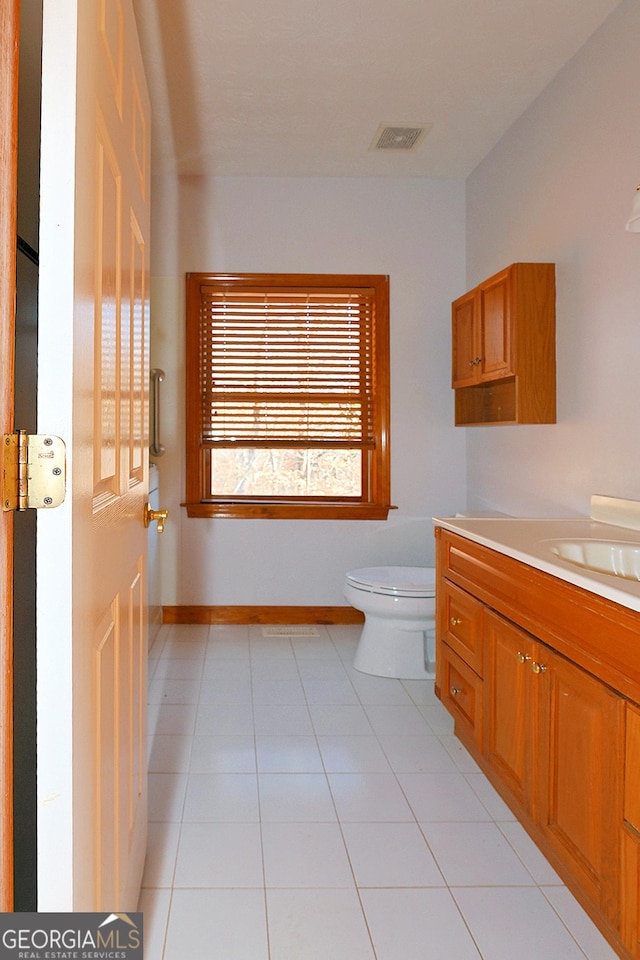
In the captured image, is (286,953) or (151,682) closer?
(286,953)

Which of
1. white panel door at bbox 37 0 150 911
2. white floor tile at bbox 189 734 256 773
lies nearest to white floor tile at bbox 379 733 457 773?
white floor tile at bbox 189 734 256 773

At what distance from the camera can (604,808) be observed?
1.51 meters

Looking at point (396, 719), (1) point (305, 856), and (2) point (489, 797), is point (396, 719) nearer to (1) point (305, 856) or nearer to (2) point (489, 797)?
(2) point (489, 797)

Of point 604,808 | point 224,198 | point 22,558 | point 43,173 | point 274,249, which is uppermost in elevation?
point 224,198

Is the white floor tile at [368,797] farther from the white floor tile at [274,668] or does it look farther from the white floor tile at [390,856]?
the white floor tile at [274,668]

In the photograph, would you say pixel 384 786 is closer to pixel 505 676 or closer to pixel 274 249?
pixel 505 676

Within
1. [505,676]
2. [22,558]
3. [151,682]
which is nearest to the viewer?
[22,558]

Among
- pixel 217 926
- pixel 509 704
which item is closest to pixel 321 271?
pixel 509 704

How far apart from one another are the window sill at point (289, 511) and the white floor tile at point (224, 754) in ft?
5.88

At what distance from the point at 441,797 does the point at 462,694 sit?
366mm

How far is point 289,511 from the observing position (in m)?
4.46

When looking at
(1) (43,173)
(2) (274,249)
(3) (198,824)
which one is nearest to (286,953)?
(3) (198,824)

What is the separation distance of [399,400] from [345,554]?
0.95 meters

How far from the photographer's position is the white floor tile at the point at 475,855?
1.90 metres
